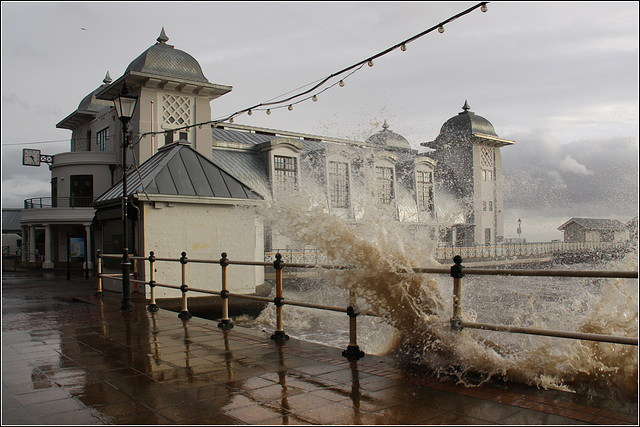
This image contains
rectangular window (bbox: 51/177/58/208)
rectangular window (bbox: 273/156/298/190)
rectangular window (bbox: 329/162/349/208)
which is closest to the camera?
rectangular window (bbox: 273/156/298/190)

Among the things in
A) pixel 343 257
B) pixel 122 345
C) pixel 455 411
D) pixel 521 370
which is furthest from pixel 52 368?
pixel 521 370

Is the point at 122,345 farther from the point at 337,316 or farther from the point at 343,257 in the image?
the point at 337,316

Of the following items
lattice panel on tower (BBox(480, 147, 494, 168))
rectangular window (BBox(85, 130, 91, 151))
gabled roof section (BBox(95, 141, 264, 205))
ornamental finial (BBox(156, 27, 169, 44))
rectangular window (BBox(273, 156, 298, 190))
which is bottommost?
gabled roof section (BBox(95, 141, 264, 205))

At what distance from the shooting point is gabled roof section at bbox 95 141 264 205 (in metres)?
14.5

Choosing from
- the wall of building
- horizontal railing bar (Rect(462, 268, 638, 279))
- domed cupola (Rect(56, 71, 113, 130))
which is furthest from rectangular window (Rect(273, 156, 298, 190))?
horizontal railing bar (Rect(462, 268, 638, 279))

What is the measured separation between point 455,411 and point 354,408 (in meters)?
0.82

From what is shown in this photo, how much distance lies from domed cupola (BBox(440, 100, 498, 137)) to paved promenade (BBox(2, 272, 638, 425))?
3496 centimetres

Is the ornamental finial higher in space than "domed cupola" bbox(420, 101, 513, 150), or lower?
higher

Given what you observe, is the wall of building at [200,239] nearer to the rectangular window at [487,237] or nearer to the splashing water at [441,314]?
the splashing water at [441,314]

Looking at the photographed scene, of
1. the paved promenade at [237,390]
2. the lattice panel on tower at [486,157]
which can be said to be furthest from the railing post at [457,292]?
the lattice panel on tower at [486,157]

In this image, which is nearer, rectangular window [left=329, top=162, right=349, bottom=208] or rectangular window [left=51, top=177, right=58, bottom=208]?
rectangular window [left=329, top=162, right=349, bottom=208]

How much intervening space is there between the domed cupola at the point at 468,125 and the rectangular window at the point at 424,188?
4.74m

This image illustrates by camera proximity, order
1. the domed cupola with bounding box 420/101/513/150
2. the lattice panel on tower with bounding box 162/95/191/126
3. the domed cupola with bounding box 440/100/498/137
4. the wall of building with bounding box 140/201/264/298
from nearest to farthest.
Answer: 1. the wall of building with bounding box 140/201/264/298
2. the lattice panel on tower with bounding box 162/95/191/126
3. the domed cupola with bounding box 420/101/513/150
4. the domed cupola with bounding box 440/100/498/137

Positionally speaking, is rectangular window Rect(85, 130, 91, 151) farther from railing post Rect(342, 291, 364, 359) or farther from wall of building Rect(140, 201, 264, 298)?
railing post Rect(342, 291, 364, 359)
